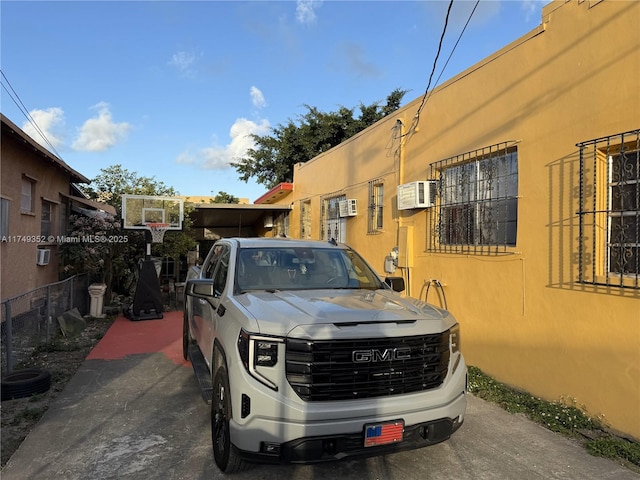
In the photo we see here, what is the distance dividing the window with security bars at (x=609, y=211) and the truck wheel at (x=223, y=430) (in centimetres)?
363

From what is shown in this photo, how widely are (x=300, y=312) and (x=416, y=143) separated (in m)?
5.34

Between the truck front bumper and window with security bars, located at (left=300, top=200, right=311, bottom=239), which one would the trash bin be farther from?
the truck front bumper

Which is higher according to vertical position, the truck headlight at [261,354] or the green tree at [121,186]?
the green tree at [121,186]

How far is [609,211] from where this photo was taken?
4082 mm

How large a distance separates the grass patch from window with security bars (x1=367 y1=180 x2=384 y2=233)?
14.2 feet

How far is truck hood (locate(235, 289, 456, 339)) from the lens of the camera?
2926 millimetres

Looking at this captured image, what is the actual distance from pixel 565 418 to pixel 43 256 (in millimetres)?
10113

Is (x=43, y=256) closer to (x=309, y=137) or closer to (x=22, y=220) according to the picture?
(x=22, y=220)

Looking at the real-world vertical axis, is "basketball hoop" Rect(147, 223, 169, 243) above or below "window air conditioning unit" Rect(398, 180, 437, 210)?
below

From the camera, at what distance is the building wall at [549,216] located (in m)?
4.07

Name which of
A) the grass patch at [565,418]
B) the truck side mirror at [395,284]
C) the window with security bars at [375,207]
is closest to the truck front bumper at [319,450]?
the truck side mirror at [395,284]

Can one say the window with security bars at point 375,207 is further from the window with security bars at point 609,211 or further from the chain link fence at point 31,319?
the chain link fence at point 31,319

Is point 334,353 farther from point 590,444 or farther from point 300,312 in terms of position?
point 590,444

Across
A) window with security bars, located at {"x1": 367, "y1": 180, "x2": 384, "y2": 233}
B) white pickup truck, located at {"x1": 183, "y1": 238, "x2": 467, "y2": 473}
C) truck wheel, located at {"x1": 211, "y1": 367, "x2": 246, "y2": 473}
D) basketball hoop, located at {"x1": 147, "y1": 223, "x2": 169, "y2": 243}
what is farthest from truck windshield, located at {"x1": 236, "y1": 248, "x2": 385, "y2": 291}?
basketball hoop, located at {"x1": 147, "y1": 223, "x2": 169, "y2": 243}
